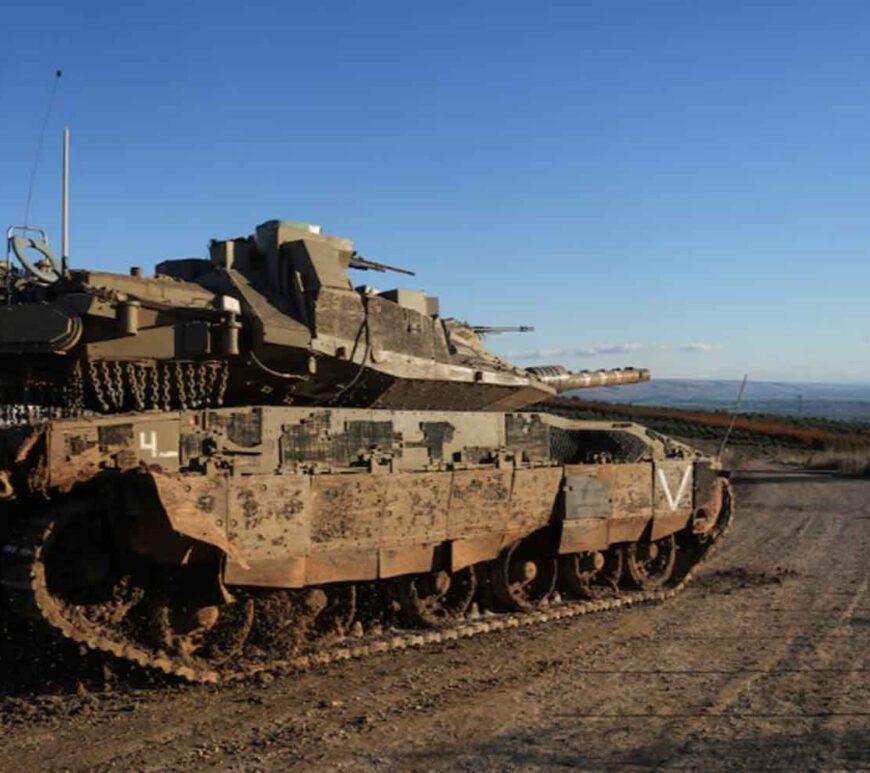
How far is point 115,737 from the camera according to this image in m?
7.26

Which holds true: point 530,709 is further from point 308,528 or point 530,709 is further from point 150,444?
point 150,444

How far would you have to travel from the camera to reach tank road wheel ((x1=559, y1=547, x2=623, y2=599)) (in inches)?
494

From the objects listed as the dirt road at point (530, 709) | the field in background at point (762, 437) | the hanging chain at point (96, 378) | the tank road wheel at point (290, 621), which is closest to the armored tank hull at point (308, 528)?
the tank road wheel at point (290, 621)

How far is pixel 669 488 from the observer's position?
13.4 metres

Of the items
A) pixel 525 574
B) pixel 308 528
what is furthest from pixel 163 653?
pixel 525 574

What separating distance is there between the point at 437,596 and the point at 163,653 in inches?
137

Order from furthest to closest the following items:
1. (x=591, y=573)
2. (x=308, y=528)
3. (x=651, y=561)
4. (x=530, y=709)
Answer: (x=651, y=561)
(x=591, y=573)
(x=308, y=528)
(x=530, y=709)

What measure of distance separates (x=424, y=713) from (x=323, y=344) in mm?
3957

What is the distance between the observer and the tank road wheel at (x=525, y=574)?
11602mm

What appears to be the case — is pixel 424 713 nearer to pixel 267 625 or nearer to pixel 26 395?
pixel 267 625

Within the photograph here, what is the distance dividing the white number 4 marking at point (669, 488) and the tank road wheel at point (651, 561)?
0.61m

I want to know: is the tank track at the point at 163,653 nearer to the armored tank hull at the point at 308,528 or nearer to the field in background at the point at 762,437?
the armored tank hull at the point at 308,528

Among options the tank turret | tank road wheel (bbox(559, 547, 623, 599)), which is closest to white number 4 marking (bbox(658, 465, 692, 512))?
tank road wheel (bbox(559, 547, 623, 599))

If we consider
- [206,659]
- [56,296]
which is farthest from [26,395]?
[206,659]
